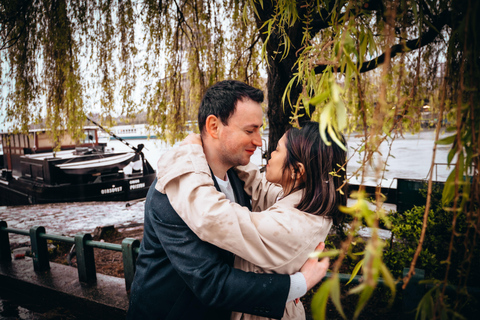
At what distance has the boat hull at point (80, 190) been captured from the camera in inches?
392

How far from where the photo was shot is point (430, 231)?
3109mm

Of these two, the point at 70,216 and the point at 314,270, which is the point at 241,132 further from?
the point at 70,216

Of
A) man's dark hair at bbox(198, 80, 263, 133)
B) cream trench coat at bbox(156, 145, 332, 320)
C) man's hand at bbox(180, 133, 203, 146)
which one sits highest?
man's dark hair at bbox(198, 80, 263, 133)

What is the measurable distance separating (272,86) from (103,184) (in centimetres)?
921

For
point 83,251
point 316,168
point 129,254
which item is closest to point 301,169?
point 316,168

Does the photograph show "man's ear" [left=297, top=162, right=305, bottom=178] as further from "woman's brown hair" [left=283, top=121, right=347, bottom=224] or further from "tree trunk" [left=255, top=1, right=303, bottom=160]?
"tree trunk" [left=255, top=1, right=303, bottom=160]

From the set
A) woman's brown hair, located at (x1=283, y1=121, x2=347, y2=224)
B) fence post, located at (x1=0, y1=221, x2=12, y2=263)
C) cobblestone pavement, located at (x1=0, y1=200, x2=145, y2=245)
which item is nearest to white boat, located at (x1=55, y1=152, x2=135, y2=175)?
cobblestone pavement, located at (x1=0, y1=200, x2=145, y2=245)

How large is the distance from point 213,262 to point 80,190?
10388mm

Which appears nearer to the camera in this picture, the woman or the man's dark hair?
the woman

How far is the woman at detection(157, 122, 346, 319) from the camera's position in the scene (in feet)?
4.24

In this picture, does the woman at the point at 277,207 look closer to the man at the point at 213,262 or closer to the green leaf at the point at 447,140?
the man at the point at 213,262

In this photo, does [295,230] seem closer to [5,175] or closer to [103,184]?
[103,184]

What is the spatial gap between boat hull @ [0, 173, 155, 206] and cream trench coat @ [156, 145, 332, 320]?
10093mm

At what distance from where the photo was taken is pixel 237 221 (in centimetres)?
129
